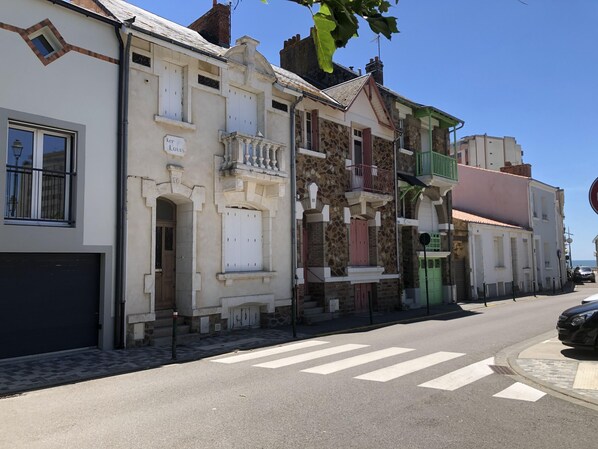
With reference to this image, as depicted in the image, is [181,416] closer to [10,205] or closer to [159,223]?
[10,205]

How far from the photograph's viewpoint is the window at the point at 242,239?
13.4 meters

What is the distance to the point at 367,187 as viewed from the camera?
17.7 metres

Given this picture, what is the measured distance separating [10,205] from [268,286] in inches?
277

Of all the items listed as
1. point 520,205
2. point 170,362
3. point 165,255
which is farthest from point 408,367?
point 520,205

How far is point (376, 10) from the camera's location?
2.77 meters

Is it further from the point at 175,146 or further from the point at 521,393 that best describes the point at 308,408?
the point at 175,146

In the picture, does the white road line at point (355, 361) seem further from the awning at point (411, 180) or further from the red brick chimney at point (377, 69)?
the red brick chimney at point (377, 69)

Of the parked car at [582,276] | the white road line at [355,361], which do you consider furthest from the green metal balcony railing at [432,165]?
the parked car at [582,276]

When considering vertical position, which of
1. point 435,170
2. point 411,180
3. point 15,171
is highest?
point 435,170

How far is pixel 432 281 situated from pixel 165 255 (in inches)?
515

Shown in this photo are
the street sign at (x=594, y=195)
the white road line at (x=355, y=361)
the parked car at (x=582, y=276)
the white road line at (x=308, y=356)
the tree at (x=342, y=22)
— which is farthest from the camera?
the parked car at (x=582, y=276)

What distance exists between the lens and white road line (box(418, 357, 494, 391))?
23.1 ft

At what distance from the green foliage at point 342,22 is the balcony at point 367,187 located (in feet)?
46.5

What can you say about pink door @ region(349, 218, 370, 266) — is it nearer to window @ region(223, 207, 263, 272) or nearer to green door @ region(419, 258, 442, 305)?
green door @ region(419, 258, 442, 305)
